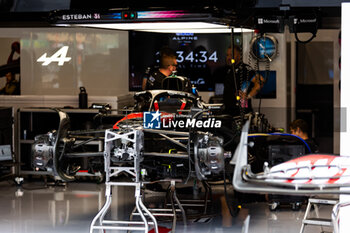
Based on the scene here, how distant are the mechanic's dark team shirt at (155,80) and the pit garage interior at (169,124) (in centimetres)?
27

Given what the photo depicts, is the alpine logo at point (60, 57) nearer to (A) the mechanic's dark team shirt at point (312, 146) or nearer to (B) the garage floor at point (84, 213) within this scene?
(B) the garage floor at point (84, 213)

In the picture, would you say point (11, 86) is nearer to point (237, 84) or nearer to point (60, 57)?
point (60, 57)

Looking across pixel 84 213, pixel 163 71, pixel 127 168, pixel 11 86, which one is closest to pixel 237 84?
pixel 163 71

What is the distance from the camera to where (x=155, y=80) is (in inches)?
383

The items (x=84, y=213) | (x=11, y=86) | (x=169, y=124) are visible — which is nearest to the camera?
(x=169, y=124)

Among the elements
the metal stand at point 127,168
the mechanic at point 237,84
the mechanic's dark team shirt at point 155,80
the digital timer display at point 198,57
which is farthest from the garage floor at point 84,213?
the digital timer display at point 198,57

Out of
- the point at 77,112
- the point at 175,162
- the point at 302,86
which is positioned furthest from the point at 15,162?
the point at 302,86

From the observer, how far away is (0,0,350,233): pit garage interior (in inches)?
256

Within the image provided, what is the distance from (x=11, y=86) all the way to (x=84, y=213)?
→ 5.40 m

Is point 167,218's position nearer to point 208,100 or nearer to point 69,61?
point 208,100

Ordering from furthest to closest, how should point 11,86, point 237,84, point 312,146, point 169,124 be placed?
point 11,86 → point 237,84 → point 312,146 → point 169,124

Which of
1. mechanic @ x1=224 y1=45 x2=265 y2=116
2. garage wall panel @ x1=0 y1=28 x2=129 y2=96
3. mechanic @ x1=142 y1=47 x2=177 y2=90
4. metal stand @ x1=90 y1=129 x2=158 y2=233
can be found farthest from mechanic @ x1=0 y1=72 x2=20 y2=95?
metal stand @ x1=90 y1=129 x2=158 y2=233

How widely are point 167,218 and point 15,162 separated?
11.6 ft

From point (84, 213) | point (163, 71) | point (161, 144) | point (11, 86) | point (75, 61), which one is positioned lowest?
point (84, 213)
